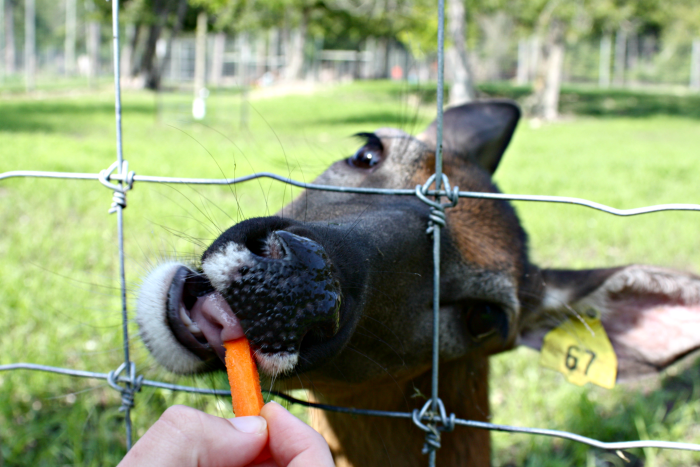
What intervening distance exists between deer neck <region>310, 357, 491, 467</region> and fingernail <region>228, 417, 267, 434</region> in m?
1.26

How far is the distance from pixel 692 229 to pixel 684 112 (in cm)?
2437

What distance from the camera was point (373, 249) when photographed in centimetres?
201

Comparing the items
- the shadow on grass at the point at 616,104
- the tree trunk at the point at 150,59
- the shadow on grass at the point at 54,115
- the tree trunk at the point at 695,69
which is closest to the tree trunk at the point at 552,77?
the shadow on grass at the point at 616,104

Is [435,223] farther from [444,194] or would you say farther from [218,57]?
[218,57]

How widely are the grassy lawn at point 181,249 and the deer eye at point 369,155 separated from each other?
1.47 ft

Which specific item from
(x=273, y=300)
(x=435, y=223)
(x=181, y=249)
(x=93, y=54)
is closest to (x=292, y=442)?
(x=273, y=300)

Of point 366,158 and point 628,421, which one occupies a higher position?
point 366,158

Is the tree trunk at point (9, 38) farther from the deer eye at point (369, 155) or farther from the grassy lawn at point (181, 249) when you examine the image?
the deer eye at point (369, 155)

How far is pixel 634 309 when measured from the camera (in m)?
2.85

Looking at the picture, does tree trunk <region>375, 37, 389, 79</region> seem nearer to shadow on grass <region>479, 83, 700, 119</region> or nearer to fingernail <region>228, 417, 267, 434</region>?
shadow on grass <region>479, 83, 700, 119</region>

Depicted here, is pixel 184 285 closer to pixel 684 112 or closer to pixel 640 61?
pixel 684 112

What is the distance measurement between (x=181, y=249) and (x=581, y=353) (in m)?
3.87

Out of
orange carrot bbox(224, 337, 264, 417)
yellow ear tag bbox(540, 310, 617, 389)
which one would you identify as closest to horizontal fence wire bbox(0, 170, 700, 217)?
orange carrot bbox(224, 337, 264, 417)

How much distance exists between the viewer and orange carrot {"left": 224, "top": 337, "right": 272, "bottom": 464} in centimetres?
143
